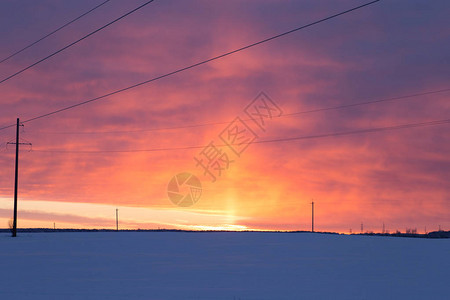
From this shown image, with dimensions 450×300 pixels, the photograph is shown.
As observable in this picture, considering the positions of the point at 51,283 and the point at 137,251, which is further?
the point at 137,251

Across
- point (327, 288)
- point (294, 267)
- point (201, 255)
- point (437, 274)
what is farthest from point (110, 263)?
point (437, 274)

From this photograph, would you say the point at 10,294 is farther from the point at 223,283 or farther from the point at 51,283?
the point at 223,283

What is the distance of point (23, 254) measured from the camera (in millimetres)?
39656

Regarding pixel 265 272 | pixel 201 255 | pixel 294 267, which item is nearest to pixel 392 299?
pixel 265 272

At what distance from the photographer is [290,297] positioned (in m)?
19.9

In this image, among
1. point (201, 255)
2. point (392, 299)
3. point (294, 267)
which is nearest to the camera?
point (392, 299)

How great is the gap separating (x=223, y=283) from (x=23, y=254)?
21236 mm

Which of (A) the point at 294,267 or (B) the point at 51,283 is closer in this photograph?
(B) the point at 51,283

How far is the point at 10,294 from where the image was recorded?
66.3ft

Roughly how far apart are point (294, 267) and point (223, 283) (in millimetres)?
7791

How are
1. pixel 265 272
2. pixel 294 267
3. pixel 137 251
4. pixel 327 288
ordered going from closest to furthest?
pixel 327 288, pixel 265 272, pixel 294 267, pixel 137 251

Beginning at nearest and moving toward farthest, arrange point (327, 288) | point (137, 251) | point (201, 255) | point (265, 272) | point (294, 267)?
point (327, 288), point (265, 272), point (294, 267), point (201, 255), point (137, 251)

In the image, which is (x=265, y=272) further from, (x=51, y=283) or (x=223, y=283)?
(x=51, y=283)

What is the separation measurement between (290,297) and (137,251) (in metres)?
23.2
